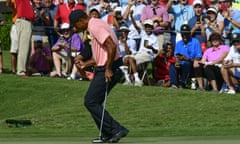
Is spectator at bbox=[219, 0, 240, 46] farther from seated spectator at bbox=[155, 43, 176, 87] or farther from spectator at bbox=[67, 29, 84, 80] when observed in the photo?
spectator at bbox=[67, 29, 84, 80]

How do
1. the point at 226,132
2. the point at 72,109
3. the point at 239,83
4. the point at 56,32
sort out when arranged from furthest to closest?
the point at 56,32 → the point at 239,83 → the point at 72,109 → the point at 226,132

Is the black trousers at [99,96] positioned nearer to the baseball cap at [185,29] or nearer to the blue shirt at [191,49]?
the blue shirt at [191,49]

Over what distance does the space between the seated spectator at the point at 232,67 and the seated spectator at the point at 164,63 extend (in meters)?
1.72

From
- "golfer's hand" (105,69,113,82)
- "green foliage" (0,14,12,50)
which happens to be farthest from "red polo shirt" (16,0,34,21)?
"green foliage" (0,14,12,50)

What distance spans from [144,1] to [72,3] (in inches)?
76.3

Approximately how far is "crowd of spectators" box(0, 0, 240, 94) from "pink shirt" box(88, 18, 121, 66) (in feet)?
19.5

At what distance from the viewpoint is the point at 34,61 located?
64.7ft

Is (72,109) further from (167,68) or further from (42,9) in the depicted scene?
(42,9)

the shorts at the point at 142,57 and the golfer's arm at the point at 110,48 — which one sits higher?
the golfer's arm at the point at 110,48

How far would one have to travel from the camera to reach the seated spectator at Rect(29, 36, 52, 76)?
64.6ft

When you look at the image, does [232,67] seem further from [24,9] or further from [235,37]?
[24,9]

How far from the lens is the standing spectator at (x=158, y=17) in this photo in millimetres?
19094

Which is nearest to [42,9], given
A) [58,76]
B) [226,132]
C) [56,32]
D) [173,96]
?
[56,32]

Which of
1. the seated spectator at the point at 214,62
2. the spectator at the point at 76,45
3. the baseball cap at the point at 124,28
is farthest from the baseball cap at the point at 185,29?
the spectator at the point at 76,45
